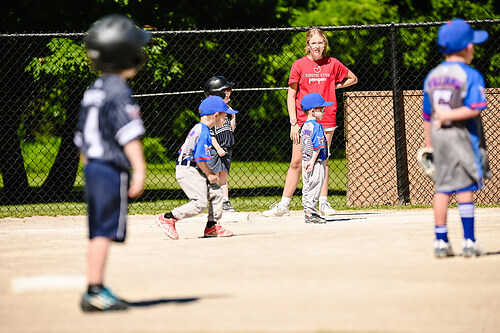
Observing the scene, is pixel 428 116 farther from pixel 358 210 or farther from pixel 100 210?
pixel 358 210

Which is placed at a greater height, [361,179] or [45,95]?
[45,95]

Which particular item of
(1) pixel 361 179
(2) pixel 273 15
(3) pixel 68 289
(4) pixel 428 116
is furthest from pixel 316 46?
(2) pixel 273 15

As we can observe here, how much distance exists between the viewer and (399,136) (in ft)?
34.3

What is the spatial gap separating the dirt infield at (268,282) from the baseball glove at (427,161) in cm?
62

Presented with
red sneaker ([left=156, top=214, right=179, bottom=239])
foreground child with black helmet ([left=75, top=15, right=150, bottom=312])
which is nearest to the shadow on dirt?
foreground child with black helmet ([left=75, top=15, right=150, bottom=312])

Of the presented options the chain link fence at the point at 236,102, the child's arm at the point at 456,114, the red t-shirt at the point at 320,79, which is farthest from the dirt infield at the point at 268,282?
the chain link fence at the point at 236,102

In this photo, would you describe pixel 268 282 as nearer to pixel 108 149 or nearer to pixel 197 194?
pixel 108 149

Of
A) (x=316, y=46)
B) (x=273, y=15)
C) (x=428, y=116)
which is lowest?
(x=428, y=116)

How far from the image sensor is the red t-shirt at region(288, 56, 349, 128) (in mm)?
9219

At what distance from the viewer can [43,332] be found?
3734 millimetres

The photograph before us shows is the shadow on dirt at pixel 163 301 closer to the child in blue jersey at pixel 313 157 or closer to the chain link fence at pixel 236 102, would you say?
the child in blue jersey at pixel 313 157

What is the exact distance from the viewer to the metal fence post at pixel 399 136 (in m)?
10.4

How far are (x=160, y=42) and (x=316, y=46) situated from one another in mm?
3818

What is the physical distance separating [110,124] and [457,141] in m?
2.67
